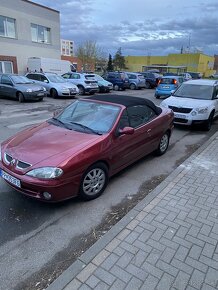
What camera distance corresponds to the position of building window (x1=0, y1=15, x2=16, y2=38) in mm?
21875

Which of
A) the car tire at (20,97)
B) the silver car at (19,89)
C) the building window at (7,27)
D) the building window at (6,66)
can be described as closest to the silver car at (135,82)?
the building window at (6,66)

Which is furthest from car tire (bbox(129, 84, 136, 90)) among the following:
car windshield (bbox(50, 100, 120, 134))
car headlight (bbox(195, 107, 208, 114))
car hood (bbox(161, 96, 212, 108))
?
car windshield (bbox(50, 100, 120, 134))

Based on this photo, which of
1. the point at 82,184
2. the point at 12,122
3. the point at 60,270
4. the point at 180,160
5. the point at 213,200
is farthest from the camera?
the point at 12,122

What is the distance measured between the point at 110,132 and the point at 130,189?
114cm

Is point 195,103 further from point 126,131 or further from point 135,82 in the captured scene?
point 135,82

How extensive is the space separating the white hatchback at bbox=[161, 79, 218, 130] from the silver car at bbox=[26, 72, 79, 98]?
8540mm

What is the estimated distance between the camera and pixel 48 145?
3.83 metres

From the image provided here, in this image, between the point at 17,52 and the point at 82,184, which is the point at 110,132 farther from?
the point at 17,52

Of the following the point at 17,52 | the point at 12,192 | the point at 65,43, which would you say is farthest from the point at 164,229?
the point at 65,43

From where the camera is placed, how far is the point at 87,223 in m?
3.53

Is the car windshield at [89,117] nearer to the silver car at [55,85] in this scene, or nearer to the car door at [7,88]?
the car door at [7,88]

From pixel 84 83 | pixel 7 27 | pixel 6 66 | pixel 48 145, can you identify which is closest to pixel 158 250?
pixel 48 145

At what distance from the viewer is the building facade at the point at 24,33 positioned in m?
22.1

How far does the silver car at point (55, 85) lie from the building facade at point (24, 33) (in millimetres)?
6858
